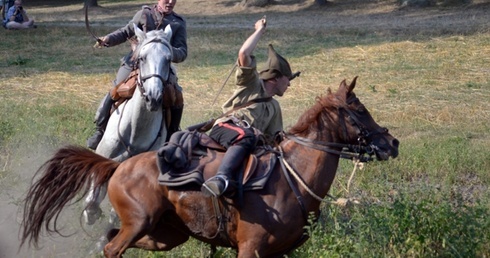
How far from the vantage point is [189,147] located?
7.06 meters

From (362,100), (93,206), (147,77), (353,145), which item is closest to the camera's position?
(353,145)

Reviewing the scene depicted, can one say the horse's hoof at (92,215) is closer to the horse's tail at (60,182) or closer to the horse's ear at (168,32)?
the horse's tail at (60,182)

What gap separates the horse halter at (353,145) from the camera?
271 inches

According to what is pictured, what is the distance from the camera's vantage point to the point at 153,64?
812cm

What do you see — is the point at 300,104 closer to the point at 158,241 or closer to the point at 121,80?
the point at 121,80

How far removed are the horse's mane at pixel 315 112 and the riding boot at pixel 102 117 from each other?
8.43 feet

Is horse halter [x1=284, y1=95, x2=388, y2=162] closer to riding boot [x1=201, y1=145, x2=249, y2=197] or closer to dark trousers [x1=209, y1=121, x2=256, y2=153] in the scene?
dark trousers [x1=209, y1=121, x2=256, y2=153]

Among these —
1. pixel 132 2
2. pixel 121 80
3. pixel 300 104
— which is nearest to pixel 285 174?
pixel 121 80

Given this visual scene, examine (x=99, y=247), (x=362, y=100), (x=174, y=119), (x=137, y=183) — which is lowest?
(x=362, y=100)

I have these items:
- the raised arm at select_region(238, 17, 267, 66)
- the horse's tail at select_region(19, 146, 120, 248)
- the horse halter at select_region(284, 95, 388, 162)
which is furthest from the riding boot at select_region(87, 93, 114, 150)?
the horse halter at select_region(284, 95, 388, 162)

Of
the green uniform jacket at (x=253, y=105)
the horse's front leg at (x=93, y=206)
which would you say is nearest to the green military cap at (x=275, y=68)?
the green uniform jacket at (x=253, y=105)

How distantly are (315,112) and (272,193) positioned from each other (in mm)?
723

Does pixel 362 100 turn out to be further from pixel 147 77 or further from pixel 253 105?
pixel 253 105

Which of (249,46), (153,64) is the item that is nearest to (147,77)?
(153,64)
